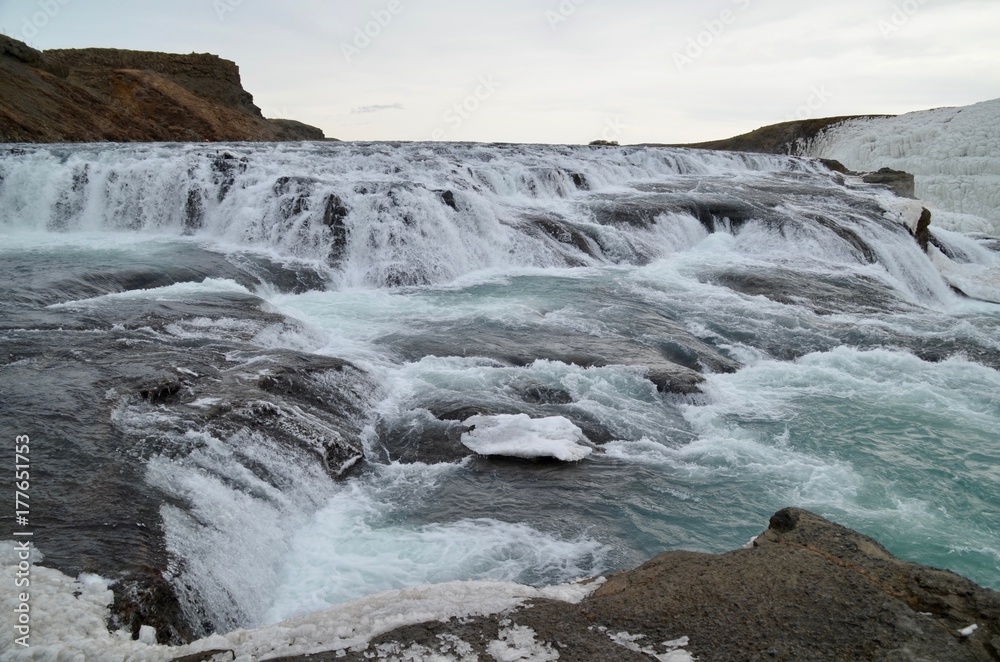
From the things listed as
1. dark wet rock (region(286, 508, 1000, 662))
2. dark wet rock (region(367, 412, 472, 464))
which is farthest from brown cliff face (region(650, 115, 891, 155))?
dark wet rock (region(286, 508, 1000, 662))

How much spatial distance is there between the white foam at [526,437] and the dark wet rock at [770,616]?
9.40ft

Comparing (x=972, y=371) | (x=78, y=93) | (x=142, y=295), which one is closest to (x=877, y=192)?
(x=972, y=371)

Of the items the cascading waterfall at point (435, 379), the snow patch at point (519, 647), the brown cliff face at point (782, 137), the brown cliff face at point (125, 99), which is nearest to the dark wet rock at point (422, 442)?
the cascading waterfall at point (435, 379)

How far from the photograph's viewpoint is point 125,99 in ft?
139

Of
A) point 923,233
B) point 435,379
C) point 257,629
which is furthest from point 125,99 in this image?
point 257,629

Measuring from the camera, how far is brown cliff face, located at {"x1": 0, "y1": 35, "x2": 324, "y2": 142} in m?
29.4

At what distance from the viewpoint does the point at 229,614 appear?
12.5ft

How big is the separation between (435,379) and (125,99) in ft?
142

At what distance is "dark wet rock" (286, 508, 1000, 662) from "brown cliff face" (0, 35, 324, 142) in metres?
30.1

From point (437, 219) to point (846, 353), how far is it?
8.14 meters

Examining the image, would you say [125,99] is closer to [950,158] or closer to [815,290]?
[815,290]

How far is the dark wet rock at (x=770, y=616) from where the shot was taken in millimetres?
2557

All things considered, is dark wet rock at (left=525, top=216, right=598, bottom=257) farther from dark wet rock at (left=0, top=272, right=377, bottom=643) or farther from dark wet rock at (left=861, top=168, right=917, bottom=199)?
dark wet rock at (left=861, top=168, right=917, bottom=199)

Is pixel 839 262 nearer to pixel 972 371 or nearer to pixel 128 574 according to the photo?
pixel 972 371
